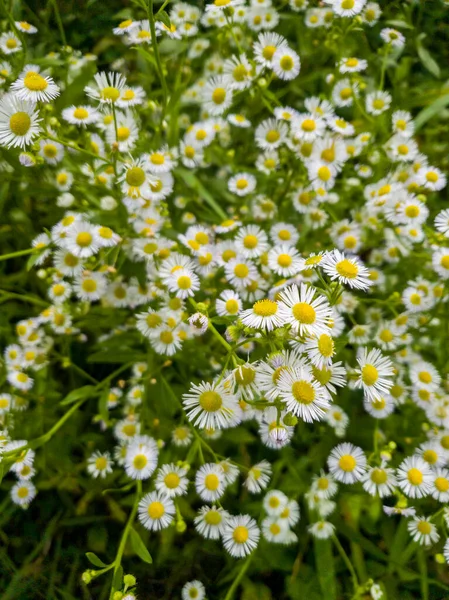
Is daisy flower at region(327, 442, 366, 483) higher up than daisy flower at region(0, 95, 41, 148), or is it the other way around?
daisy flower at region(0, 95, 41, 148)

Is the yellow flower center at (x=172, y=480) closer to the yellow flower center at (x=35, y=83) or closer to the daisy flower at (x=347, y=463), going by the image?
the daisy flower at (x=347, y=463)

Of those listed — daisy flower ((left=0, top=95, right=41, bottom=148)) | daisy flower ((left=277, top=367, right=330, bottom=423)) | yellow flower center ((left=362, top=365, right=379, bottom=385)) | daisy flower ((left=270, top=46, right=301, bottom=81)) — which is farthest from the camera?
daisy flower ((left=270, top=46, right=301, bottom=81))

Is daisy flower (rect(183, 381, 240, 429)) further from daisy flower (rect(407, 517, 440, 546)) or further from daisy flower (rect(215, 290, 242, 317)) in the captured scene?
daisy flower (rect(407, 517, 440, 546))

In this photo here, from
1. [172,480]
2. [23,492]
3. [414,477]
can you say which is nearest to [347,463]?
[414,477]

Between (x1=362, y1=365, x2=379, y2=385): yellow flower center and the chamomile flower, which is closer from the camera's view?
(x1=362, y1=365, x2=379, y2=385): yellow flower center

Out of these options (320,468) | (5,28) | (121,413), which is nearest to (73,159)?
(5,28)

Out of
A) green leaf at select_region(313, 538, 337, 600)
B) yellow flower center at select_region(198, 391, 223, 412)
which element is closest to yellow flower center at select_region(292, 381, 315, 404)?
yellow flower center at select_region(198, 391, 223, 412)
